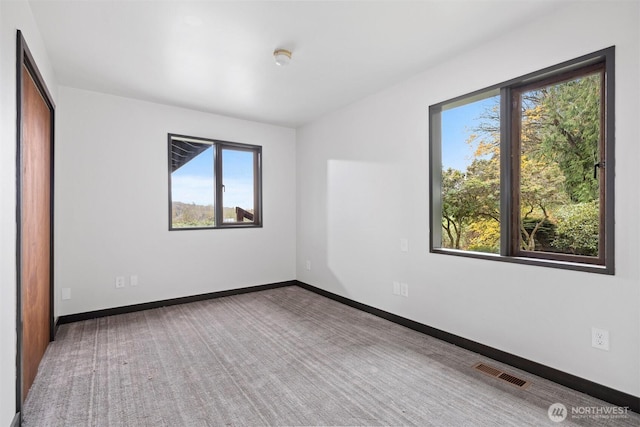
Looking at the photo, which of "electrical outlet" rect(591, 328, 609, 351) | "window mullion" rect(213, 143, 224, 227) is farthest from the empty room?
"window mullion" rect(213, 143, 224, 227)

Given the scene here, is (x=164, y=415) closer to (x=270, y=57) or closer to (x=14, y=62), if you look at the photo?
(x=14, y=62)

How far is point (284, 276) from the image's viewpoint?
5.11 metres

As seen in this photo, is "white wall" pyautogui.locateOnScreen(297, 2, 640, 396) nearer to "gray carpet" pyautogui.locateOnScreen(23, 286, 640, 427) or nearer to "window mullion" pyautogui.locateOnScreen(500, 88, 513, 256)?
"window mullion" pyautogui.locateOnScreen(500, 88, 513, 256)

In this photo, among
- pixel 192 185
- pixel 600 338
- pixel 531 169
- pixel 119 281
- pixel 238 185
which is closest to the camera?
pixel 600 338

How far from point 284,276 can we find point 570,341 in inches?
146

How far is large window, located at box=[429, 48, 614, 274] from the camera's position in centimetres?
210

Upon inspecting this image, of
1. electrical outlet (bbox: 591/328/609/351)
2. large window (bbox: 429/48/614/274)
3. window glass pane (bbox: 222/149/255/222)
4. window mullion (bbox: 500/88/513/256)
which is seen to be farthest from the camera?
window glass pane (bbox: 222/149/255/222)

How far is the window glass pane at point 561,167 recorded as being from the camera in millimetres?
2148

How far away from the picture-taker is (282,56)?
8.77 feet

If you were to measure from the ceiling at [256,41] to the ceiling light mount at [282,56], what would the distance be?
0.05m

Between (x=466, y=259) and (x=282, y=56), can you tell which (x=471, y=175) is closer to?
(x=466, y=259)

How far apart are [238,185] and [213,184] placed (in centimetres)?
39

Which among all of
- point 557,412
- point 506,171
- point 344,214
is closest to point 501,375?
point 557,412

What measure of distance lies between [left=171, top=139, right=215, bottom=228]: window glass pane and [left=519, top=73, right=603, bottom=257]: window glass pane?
3.69m
